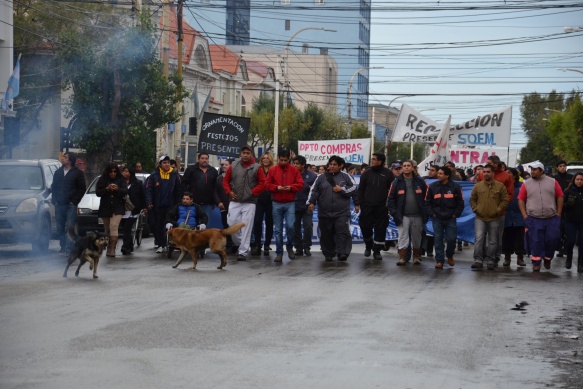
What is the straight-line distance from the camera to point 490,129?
29984 mm

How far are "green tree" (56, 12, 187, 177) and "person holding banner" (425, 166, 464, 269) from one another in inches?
633

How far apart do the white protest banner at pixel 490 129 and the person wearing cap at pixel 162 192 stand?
1248 centimetres

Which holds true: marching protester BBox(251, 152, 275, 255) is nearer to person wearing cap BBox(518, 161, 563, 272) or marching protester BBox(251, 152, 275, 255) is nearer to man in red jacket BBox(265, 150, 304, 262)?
man in red jacket BBox(265, 150, 304, 262)

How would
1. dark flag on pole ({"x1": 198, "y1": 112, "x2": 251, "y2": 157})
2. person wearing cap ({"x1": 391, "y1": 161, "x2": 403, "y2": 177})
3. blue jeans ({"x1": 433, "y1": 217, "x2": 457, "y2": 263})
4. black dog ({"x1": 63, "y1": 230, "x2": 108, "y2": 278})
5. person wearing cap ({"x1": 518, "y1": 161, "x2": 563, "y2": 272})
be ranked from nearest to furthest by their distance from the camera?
black dog ({"x1": 63, "y1": 230, "x2": 108, "y2": 278}) → person wearing cap ({"x1": 518, "y1": 161, "x2": 563, "y2": 272}) → blue jeans ({"x1": 433, "y1": 217, "x2": 457, "y2": 263}) → person wearing cap ({"x1": 391, "y1": 161, "x2": 403, "y2": 177}) → dark flag on pole ({"x1": 198, "y1": 112, "x2": 251, "y2": 157})

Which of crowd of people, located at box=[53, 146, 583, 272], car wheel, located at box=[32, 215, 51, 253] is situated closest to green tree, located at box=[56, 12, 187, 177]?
car wheel, located at box=[32, 215, 51, 253]

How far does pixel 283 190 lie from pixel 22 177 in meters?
5.56

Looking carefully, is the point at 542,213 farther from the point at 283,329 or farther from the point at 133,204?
the point at 283,329

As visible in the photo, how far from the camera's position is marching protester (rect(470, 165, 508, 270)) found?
1802 centimetres

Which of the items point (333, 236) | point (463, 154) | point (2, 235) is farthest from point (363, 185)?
point (463, 154)

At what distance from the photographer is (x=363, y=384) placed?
7.55 meters

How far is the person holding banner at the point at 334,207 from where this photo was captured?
18797mm

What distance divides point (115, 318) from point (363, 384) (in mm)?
3745

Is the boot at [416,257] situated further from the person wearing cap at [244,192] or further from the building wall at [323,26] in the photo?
the building wall at [323,26]

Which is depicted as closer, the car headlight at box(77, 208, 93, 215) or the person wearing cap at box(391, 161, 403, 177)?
the person wearing cap at box(391, 161, 403, 177)
